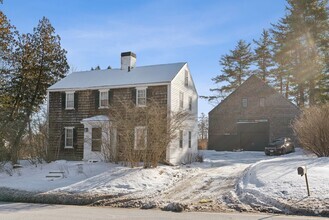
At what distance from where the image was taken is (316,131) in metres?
18.6

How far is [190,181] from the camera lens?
1602cm

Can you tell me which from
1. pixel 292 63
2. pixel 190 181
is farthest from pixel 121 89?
pixel 292 63

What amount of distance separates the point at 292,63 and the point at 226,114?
502 inches

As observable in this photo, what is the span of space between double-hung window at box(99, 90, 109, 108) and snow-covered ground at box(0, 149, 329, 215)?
6.58 m

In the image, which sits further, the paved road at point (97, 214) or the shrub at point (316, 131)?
the shrub at point (316, 131)

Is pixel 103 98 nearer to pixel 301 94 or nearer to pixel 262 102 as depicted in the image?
pixel 262 102

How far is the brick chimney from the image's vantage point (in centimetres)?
2764

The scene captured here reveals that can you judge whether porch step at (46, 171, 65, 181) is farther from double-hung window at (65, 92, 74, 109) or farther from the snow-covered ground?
double-hung window at (65, 92, 74, 109)

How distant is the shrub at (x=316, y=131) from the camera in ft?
60.2

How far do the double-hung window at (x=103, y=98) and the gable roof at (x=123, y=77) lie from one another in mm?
496

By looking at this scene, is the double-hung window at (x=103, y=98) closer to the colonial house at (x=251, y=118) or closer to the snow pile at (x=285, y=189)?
the snow pile at (x=285, y=189)

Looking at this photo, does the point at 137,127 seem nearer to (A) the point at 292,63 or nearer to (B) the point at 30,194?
(B) the point at 30,194

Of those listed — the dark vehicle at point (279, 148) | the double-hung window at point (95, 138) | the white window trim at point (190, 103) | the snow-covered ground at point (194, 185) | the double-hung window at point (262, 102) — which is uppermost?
the double-hung window at point (262, 102)

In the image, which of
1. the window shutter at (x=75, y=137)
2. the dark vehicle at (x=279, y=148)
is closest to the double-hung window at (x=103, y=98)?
the window shutter at (x=75, y=137)
